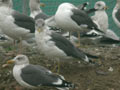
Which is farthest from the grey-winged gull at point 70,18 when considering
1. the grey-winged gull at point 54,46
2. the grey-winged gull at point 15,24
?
the grey-winged gull at point 54,46

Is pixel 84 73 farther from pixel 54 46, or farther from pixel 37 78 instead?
pixel 37 78

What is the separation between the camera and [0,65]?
588 centimetres

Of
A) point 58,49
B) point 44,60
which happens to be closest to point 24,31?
point 44,60

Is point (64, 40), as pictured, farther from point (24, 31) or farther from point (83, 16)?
point (83, 16)

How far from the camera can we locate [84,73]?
5750 mm

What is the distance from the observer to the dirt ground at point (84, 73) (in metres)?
5.29

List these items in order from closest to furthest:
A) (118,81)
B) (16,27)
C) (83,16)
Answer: (118,81)
(16,27)
(83,16)

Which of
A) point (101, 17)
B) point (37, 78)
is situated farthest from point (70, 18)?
point (37, 78)

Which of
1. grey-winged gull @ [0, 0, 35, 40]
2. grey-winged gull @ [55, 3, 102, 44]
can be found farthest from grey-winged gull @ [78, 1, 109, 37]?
grey-winged gull @ [0, 0, 35, 40]

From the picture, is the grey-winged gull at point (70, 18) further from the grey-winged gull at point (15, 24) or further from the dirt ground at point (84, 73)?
the dirt ground at point (84, 73)

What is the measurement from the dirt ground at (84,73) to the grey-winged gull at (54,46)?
0.90 ft

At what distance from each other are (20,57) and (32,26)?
1.62 metres

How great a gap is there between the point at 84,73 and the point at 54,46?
728 millimetres

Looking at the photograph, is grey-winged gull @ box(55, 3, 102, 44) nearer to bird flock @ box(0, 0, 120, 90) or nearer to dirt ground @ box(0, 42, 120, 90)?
bird flock @ box(0, 0, 120, 90)
